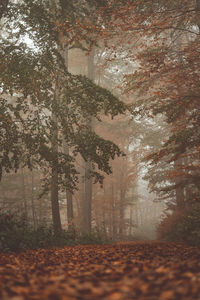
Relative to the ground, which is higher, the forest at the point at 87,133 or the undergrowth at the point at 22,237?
the forest at the point at 87,133

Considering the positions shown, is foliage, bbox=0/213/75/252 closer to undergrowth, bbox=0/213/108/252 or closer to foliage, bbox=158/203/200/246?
undergrowth, bbox=0/213/108/252

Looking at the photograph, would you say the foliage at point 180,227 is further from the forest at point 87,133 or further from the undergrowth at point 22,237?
the undergrowth at point 22,237

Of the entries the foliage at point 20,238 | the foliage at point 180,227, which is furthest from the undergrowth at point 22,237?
the foliage at point 180,227

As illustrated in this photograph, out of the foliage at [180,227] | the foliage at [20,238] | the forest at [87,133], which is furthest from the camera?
the foliage at [180,227]

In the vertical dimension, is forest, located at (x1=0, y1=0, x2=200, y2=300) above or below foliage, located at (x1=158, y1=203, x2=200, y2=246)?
above

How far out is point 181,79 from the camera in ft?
26.1

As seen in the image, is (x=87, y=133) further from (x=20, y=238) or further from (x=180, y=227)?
(x=180, y=227)

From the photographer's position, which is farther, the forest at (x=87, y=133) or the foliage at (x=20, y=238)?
the foliage at (x=20, y=238)

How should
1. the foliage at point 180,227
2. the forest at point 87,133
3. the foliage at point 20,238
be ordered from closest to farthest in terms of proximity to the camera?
the forest at point 87,133
the foliage at point 20,238
the foliage at point 180,227

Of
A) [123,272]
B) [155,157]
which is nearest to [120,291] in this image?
[123,272]

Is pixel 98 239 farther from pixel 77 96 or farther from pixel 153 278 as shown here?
pixel 153 278

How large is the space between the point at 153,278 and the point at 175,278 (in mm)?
210

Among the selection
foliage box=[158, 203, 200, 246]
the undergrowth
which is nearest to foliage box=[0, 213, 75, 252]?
the undergrowth

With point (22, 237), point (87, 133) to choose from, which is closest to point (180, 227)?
point (87, 133)
